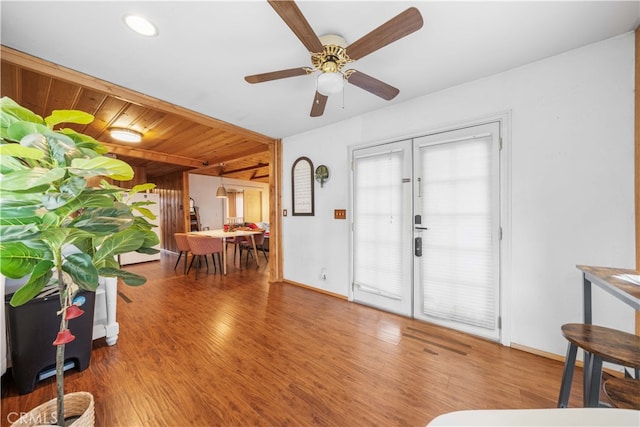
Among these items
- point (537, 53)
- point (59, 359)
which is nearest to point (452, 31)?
point (537, 53)

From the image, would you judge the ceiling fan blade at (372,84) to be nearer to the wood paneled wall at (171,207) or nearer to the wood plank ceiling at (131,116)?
the wood plank ceiling at (131,116)

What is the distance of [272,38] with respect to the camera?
1.64 metres

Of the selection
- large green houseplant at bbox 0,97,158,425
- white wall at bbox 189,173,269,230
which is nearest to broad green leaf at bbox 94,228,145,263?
large green houseplant at bbox 0,97,158,425

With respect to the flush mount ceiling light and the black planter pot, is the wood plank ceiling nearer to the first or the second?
the flush mount ceiling light

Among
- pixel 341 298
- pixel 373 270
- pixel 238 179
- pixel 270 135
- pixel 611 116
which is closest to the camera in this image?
pixel 611 116

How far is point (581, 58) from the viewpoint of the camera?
5.69 feet

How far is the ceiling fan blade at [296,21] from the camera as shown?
1.09 m

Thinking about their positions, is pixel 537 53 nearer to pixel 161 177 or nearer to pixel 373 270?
pixel 373 270

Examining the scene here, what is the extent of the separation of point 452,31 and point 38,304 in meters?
3.26

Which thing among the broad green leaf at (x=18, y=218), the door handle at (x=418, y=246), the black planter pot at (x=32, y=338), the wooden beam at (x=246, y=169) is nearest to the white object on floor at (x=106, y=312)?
the black planter pot at (x=32, y=338)

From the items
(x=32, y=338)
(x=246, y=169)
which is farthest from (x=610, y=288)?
(x=246, y=169)

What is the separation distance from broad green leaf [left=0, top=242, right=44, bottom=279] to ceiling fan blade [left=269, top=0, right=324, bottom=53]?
138 centimetres

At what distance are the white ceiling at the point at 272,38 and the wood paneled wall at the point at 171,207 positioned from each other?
4.69m

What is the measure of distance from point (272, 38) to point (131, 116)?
2570mm
